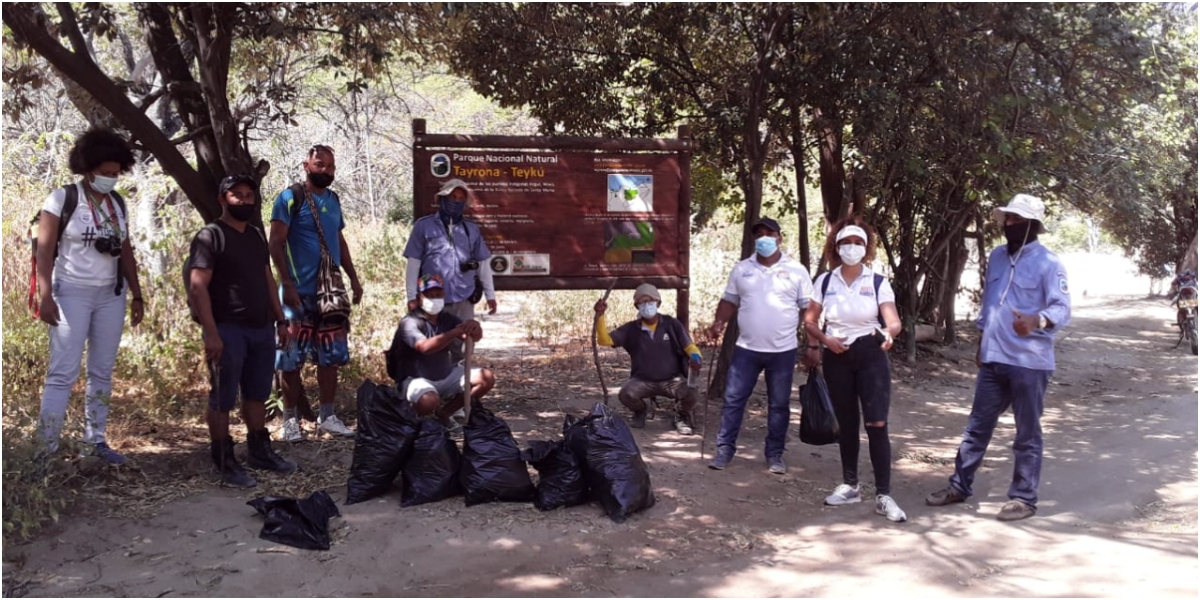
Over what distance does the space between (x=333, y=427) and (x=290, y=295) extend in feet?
3.40

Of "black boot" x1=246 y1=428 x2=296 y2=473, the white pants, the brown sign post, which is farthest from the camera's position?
the brown sign post

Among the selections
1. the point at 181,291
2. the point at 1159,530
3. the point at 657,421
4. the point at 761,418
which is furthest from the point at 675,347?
the point at 181,291

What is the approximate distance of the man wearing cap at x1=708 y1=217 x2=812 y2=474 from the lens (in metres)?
6.39

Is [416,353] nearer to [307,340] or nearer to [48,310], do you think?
[307,340]

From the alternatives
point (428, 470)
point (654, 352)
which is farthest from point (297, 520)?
point (654, 352)

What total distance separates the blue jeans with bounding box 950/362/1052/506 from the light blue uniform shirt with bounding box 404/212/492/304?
351cm

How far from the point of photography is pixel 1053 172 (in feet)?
35.0

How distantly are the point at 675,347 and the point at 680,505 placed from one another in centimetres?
162

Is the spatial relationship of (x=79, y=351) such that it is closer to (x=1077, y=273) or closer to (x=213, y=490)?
(x=213, y=490)

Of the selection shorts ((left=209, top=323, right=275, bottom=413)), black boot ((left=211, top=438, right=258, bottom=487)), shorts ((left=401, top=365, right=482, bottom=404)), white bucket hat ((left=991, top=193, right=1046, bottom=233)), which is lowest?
black boot ((left=211, top=438, right=258, bottom=487))

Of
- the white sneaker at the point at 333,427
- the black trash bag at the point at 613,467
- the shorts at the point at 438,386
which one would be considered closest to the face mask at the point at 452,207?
the shorts at the point at 438,386

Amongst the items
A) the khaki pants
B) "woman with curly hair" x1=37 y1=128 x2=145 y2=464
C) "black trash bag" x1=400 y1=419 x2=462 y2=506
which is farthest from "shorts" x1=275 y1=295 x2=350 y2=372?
the khaki pants

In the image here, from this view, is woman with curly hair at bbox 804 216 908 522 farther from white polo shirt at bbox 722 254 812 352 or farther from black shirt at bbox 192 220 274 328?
A: black shirt at bbox 192 220 274 328

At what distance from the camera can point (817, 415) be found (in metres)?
6.16
